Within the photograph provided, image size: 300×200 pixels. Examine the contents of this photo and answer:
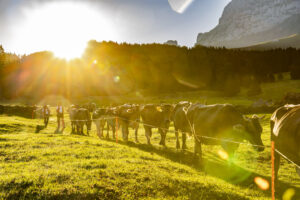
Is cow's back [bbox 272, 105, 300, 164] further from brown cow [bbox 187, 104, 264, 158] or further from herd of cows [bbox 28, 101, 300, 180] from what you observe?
brown cow [bbox 187, 104, 264, 158]

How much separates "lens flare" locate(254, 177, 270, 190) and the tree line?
76.3m

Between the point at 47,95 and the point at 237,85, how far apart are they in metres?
83.8

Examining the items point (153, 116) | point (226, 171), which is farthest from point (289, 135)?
point (153, 116)

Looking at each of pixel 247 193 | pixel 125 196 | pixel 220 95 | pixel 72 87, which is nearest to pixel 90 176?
pixel 125 196

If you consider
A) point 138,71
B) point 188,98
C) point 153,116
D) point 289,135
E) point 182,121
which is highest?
point 138,71

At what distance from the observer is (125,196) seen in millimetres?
5812

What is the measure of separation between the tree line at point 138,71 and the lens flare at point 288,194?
7749cm

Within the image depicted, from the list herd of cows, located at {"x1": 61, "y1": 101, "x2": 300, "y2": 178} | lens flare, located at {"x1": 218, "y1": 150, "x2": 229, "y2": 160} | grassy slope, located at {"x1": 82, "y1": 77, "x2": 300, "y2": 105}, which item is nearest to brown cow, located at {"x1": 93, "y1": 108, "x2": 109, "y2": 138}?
herd of cows, located at {"x1": 61, "y1": 101, "x2": 300, "y2": 178}

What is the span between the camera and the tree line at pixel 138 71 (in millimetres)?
88938

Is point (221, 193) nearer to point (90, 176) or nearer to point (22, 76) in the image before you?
point (90, 176)

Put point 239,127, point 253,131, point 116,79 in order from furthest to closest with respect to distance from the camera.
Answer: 1. point 116,79
2. point 253,131
3. point 239,127

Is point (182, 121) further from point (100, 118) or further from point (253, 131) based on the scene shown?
point (100, 118)

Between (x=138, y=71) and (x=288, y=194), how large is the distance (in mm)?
90220

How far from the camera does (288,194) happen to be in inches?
301
